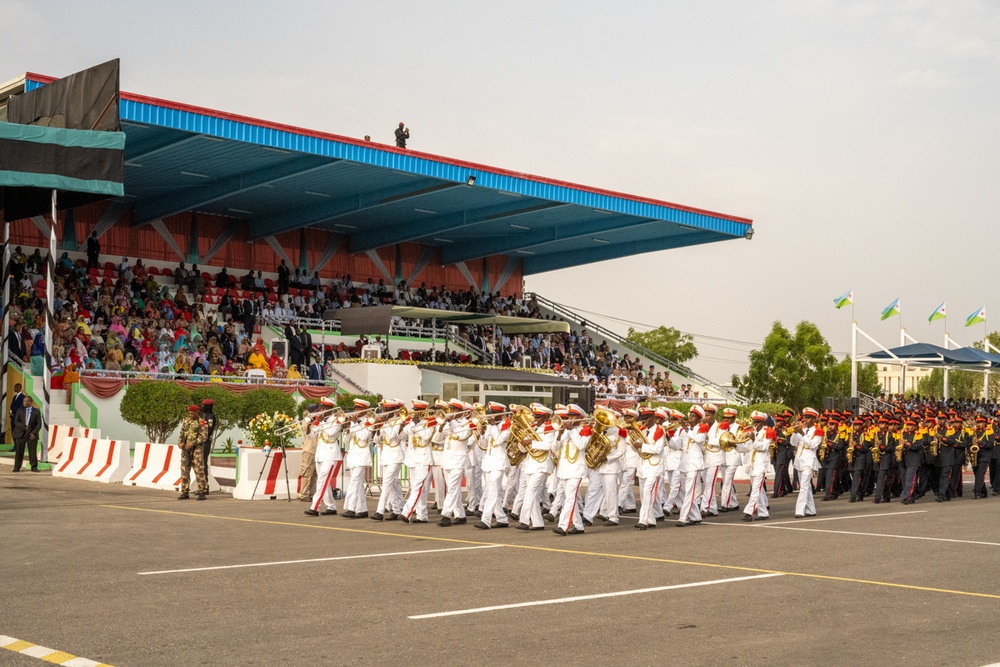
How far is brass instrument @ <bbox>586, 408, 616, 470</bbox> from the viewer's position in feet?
53.3

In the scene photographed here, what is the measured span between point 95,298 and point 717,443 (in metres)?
21.8

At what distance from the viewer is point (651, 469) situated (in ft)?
56.0

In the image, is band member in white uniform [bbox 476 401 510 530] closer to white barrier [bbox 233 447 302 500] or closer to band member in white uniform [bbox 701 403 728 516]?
band member in white uniform [bbox 701 403 728 516]

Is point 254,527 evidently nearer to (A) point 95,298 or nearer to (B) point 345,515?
(B) point 345,515

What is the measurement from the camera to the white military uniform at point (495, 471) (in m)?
16.3

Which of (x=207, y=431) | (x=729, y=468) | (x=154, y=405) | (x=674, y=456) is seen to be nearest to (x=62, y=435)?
(x=154, y=405)

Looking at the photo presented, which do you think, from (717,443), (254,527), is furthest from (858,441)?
(254,527)

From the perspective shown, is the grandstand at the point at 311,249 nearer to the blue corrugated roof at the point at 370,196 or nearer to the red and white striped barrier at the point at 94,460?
the blue corrugated roof at the point at 370,196

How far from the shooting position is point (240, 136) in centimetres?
3094

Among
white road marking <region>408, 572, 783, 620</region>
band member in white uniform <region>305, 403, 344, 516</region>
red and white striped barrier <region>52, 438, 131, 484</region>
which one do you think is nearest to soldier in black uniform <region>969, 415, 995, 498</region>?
band member in white uniform <region>305, 403, 344, 516</region>

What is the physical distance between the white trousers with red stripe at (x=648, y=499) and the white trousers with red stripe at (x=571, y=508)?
4.63 ft

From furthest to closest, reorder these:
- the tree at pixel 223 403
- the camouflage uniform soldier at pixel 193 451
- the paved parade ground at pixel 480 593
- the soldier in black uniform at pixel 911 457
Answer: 1. the tree at pixel 223 403
2. the soldier in black uniform at pixel 911 457
3. the camouflage uniform soldier at pixel 193 451
4. the paved parade ground at pixel 480 593

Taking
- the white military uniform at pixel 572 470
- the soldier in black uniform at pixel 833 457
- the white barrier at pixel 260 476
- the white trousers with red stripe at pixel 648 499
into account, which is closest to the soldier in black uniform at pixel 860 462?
the soldier in black uniform at pixel 833 457

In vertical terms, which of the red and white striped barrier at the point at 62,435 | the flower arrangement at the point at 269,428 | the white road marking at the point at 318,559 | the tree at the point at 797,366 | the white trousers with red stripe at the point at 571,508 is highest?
the tree at the point at 797,366
